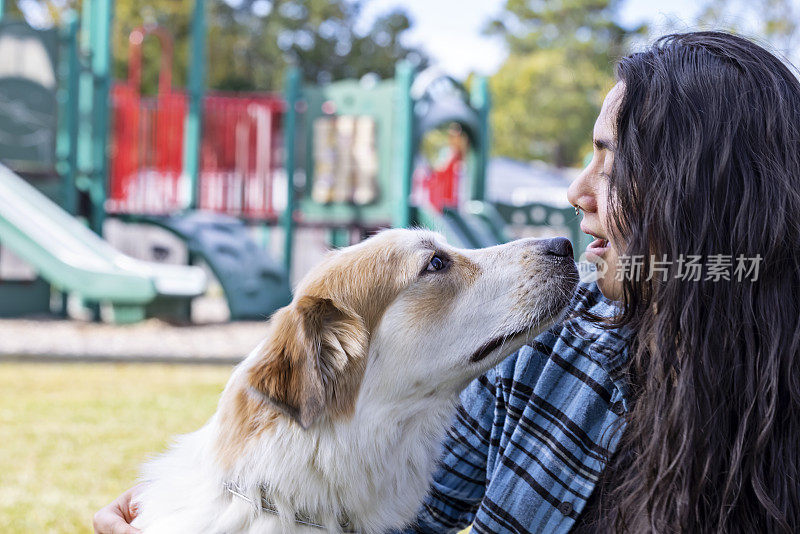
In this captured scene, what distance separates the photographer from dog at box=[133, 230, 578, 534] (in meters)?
2.08

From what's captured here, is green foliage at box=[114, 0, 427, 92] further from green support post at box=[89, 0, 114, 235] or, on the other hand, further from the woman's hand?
the woman's hand

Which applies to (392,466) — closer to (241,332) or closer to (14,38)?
(241,332)

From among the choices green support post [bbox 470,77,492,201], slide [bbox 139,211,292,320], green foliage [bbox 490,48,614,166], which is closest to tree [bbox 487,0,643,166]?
green foliage [bbox 490,48,614,166]

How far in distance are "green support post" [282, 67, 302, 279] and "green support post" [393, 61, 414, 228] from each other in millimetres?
1483

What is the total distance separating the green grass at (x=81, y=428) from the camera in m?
3.98

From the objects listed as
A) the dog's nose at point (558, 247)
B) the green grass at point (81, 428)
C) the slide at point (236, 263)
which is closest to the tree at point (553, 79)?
the slide at point (236, 263)

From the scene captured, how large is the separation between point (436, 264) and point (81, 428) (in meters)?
3.57

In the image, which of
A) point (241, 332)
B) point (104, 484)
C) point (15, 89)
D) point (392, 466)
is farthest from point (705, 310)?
point (15, 89)

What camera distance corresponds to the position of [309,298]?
225 centimetres

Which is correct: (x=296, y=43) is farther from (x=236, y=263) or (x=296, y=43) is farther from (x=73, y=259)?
(x=73, y=259)

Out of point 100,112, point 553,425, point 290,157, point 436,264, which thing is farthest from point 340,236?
point 553,425

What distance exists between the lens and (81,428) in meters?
5.20

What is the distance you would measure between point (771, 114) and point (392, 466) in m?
1.33

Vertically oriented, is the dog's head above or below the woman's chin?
below
